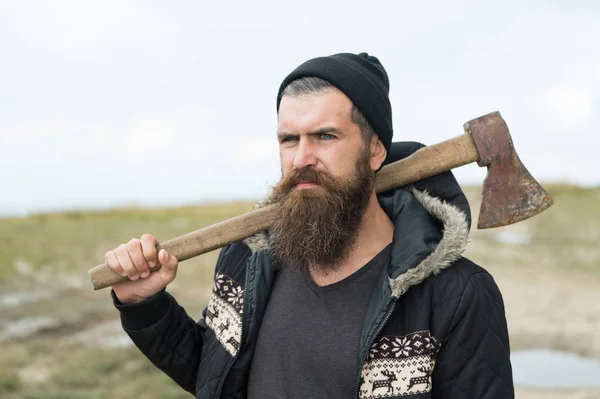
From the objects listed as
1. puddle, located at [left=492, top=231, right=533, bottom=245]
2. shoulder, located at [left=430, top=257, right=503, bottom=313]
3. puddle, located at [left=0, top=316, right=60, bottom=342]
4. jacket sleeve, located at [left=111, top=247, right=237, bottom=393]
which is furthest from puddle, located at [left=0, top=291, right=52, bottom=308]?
puddle, located at [left=492, top=231, right=533, bottom=245]

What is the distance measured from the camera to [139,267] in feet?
8.35

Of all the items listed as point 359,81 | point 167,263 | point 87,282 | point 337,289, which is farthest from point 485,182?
point 87,282

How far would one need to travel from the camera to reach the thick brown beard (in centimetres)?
259

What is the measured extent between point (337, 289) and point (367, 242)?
0.95 ft

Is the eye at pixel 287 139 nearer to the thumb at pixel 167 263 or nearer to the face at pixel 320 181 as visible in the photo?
the face at pixel 320 181

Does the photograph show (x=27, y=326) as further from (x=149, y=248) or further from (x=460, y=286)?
(x=460, y=286)

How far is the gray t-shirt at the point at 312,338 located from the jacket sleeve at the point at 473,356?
34cm

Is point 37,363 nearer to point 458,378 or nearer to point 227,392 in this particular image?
point 227,392

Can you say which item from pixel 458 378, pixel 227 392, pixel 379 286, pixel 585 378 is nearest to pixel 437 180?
pixel 379 286

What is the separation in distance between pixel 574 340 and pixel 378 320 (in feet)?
21.5

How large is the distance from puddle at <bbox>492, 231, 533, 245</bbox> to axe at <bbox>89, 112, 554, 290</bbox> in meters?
11.5

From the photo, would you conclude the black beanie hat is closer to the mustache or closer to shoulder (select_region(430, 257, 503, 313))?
the mustache

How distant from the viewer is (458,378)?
2.29 metres

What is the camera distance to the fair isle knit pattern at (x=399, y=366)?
2271mm
